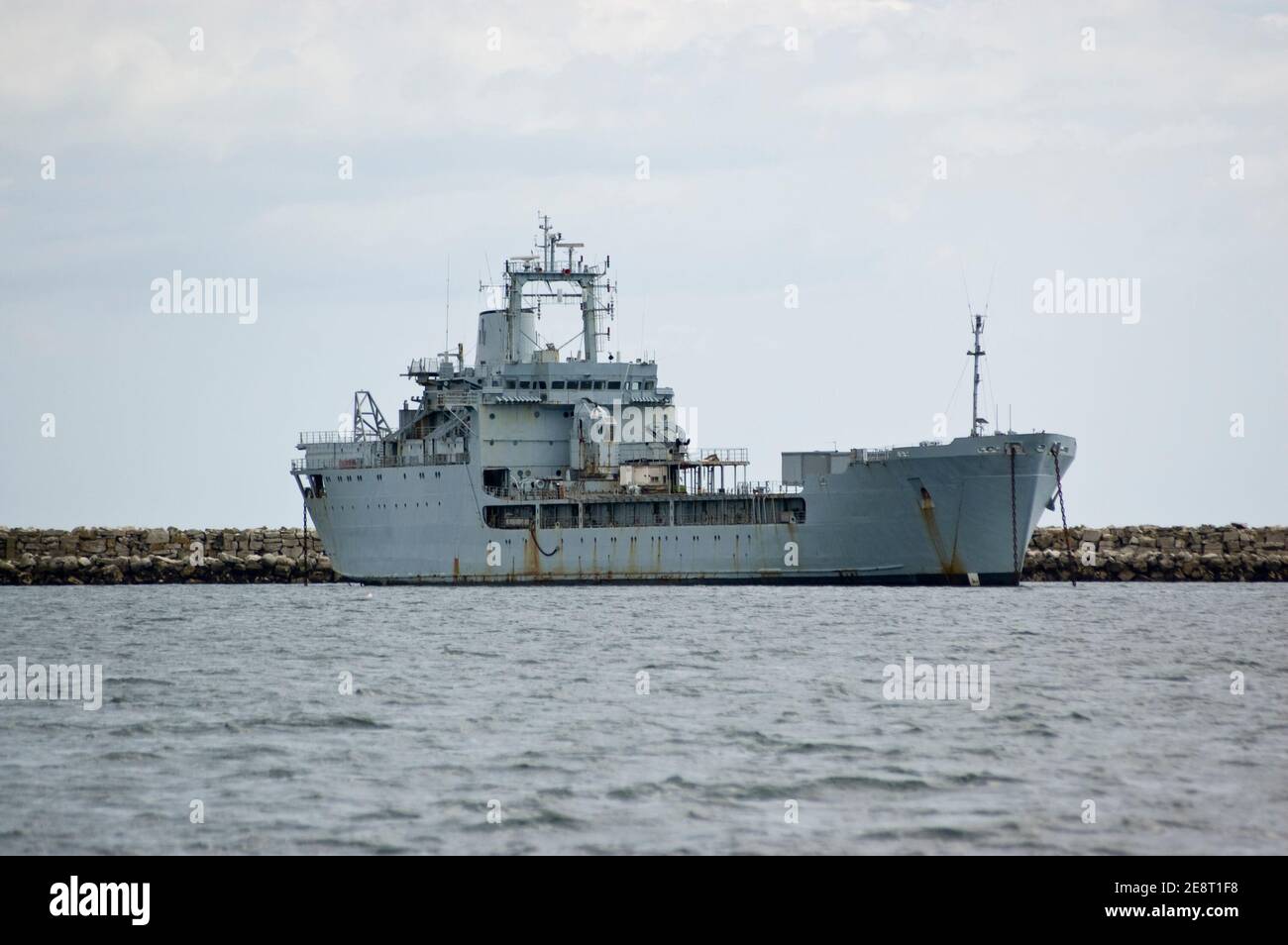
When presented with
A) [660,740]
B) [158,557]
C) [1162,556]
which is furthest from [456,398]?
[660,740]

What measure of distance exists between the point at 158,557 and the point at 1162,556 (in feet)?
118

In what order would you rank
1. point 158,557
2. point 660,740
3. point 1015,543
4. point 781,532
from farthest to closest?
point 158,557 < point 781,532 < point 1015,543 < point 660,740

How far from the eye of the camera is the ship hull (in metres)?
46.9

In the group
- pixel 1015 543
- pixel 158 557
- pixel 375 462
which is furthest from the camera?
pixel 158 557

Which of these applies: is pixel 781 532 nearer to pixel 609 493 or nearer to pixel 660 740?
pixel 609 493

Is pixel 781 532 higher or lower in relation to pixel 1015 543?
higher

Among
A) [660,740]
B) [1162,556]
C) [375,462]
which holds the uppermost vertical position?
[375,462]

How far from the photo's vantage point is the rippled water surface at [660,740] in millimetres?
16609

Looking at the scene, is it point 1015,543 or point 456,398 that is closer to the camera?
point 1015,543

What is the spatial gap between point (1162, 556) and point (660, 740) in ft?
139

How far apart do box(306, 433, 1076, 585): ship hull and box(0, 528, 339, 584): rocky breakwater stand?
7.35 metres

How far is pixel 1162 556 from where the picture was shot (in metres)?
60.4
